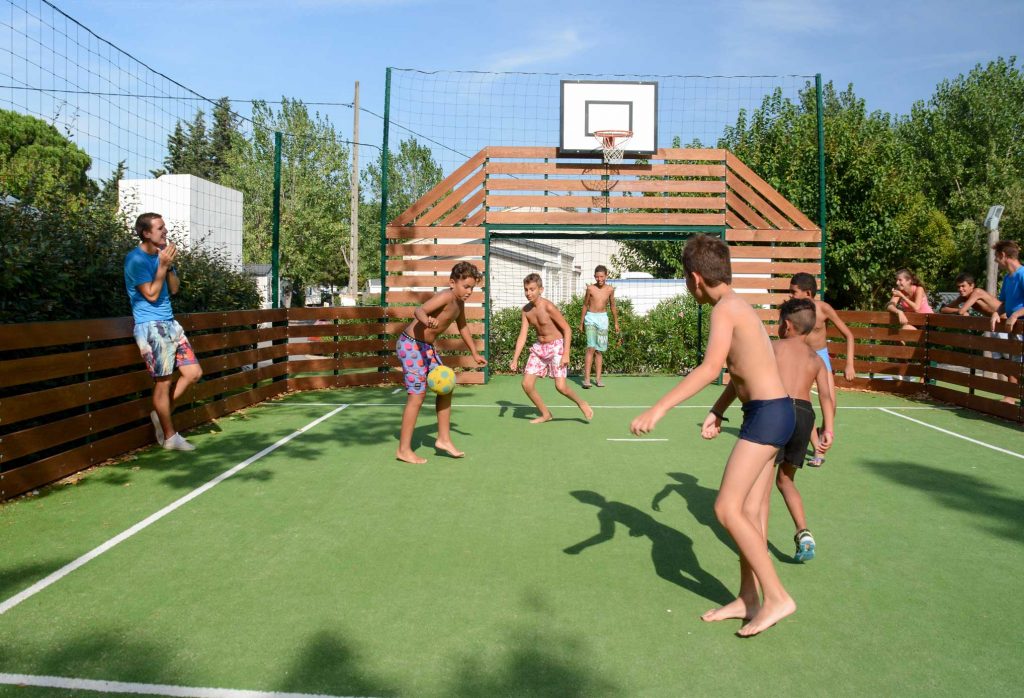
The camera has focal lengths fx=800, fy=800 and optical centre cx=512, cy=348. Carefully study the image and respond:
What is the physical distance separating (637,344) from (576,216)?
339 centimetres

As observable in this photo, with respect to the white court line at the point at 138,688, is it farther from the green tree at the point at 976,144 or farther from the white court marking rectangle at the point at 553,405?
the green tree at the point at 976,144

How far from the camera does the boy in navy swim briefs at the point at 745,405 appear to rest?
147 inches

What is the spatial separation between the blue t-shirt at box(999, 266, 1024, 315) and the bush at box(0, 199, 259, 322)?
35.4 feet

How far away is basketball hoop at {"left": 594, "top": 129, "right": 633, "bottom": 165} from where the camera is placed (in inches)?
608

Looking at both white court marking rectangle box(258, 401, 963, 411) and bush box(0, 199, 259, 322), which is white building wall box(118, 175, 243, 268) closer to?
white court marking rectangle box(258, 401, 963, 411)

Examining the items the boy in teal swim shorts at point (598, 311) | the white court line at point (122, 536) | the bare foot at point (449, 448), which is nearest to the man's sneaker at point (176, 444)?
the white court line at point (122, 536)

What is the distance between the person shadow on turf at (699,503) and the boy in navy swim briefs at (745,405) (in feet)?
4.18

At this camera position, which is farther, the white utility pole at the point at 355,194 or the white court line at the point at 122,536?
the white utility pole at the point at 355,194

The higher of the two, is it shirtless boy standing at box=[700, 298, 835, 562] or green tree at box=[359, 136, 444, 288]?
green tree at box=[359, 136, 444, 288]

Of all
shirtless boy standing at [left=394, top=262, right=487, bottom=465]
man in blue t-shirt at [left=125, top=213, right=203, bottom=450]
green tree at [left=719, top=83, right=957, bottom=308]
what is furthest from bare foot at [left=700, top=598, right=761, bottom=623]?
green tree at [left=719, top=83, right=957, bottom=308]

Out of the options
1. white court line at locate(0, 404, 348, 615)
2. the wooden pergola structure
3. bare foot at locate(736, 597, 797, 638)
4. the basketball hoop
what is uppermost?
the basketball hoop

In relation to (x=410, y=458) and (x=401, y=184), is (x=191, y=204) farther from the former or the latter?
(x=401, y=184)

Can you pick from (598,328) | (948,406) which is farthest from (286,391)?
(948,406)

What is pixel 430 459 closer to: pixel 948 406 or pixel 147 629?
pixel 147 629
